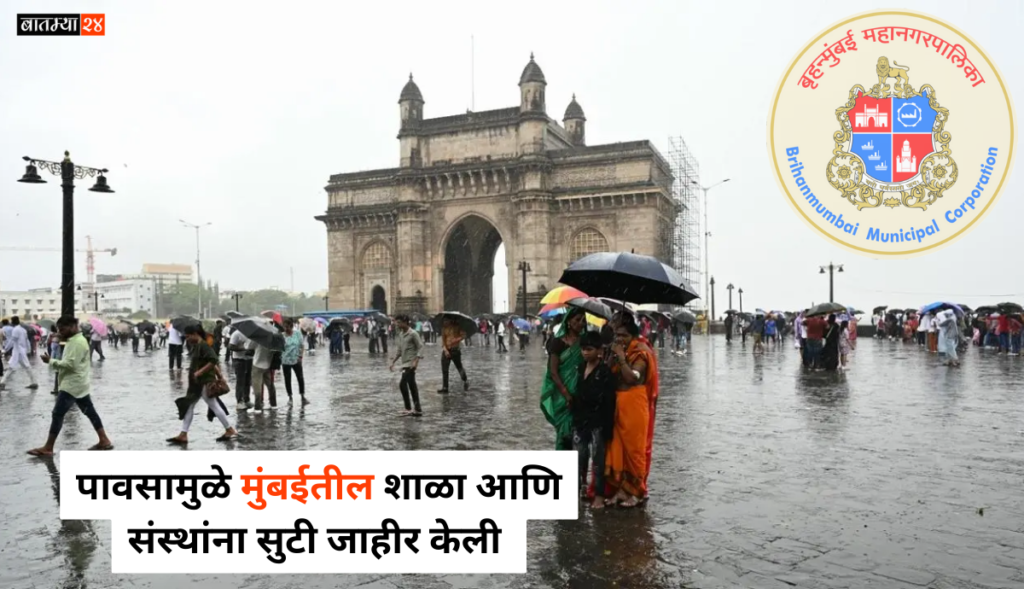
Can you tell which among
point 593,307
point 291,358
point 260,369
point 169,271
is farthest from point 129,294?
point 593,307

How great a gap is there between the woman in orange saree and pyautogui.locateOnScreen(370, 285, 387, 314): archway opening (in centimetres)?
4416

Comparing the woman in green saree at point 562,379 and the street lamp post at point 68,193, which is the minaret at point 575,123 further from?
the woman in green saree at point 562,379

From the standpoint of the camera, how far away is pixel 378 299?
1913 inches

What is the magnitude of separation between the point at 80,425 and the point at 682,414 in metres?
7.51

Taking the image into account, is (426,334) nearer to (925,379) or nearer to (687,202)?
(687,202)

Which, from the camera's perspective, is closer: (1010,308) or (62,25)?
(62,25)

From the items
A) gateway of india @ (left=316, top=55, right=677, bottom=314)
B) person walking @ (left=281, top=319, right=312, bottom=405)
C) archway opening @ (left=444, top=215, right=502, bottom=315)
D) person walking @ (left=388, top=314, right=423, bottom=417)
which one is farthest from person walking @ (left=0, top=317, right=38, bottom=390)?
archway opening @ (left=444, top=215, right=502, bottom=315)

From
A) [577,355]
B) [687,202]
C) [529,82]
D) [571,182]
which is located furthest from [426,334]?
[577,355]

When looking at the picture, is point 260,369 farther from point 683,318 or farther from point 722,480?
point 683,318

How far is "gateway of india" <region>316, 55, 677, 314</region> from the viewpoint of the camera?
41188 millimetres

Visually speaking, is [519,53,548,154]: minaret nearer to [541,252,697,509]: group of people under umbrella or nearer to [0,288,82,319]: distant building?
[541,252,697,509]: group of people under umbrella

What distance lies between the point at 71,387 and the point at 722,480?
19.9ft

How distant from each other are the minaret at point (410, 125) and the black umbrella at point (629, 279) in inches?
1578
